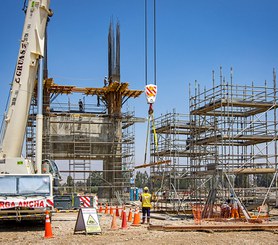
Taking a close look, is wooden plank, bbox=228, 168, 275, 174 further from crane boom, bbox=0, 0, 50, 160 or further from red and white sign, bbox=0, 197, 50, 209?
crane boom, bbox=0, 0, 50, 160

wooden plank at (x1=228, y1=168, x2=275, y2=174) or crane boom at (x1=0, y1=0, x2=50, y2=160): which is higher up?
crane boom at (x1=0, y1=0, x2=50, y2=160)

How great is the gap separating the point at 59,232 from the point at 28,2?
9.07m

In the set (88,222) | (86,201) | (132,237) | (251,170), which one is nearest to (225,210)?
(251,170)

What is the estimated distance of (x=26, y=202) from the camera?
54.1ft

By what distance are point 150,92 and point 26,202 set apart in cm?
631

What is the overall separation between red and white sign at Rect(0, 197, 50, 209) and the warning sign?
1.51 meters

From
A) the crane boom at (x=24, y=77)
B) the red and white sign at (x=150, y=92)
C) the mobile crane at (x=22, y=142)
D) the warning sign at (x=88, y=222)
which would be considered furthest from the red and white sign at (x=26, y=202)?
the red and white sign at (x=150, y=92)

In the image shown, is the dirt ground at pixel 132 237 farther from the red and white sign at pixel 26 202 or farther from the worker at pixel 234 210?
the worker at pixel 234 210

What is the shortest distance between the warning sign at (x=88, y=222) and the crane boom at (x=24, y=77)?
389 cm

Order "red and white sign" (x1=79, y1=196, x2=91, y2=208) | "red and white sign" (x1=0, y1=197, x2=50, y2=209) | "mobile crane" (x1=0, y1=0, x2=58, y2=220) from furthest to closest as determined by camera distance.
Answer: "red and white sign" (x1=79, y1=196, x2=91, y2=208) < "mobile crane" (x1=0, y1=0, x2=58, y2=220) < "red and white sign" (x1=0, y1=197, x2=50, y2=209)

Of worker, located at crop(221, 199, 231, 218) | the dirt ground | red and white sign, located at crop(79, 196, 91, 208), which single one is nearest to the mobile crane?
the dirt ground

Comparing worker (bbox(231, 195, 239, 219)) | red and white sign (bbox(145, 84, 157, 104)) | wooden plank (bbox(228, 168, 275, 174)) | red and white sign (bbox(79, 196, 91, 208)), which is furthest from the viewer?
red and white sign (bbox(79, 196, 91, 208))

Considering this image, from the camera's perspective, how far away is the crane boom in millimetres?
17953

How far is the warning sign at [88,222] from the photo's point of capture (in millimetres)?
15555
